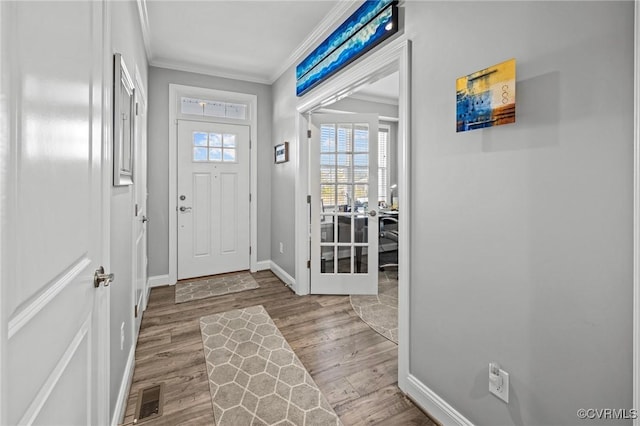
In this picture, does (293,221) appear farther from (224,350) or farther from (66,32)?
(66,32)

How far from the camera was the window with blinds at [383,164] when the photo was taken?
17.9 ft

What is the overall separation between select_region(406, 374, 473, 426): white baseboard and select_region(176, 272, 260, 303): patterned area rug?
225cm

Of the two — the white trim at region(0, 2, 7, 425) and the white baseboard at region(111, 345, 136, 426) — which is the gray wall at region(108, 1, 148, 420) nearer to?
the white baseboard at region(111, 345, 136, 426)

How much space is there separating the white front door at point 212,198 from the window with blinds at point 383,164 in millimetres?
2458

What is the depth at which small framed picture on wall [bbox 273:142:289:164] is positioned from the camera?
363 centimetres

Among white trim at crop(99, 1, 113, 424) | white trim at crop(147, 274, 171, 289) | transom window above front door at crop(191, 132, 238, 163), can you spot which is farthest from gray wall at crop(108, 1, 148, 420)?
transom window above front door at crop(191, 132, 238, 163)

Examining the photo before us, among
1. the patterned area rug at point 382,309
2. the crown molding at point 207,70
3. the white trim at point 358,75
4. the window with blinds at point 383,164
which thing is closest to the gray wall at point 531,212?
the white trim at point 358,75

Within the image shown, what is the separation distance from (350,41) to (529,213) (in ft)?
5.91

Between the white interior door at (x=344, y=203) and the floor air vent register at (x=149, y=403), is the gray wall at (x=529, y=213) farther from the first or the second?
the white interior door at (x=344, y=203)

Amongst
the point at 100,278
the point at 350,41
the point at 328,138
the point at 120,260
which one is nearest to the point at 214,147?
the point at 328,138

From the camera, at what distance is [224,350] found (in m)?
2.25

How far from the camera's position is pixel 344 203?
3.38m

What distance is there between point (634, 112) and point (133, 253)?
2.58 m

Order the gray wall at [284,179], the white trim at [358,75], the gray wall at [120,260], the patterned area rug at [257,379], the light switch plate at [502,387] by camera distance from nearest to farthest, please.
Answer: the light switch plate at [502,387], the gray wall at [120,260], the patterned area rug at [257,379], the white trim at [358,75], the gray wall at [284,179]
